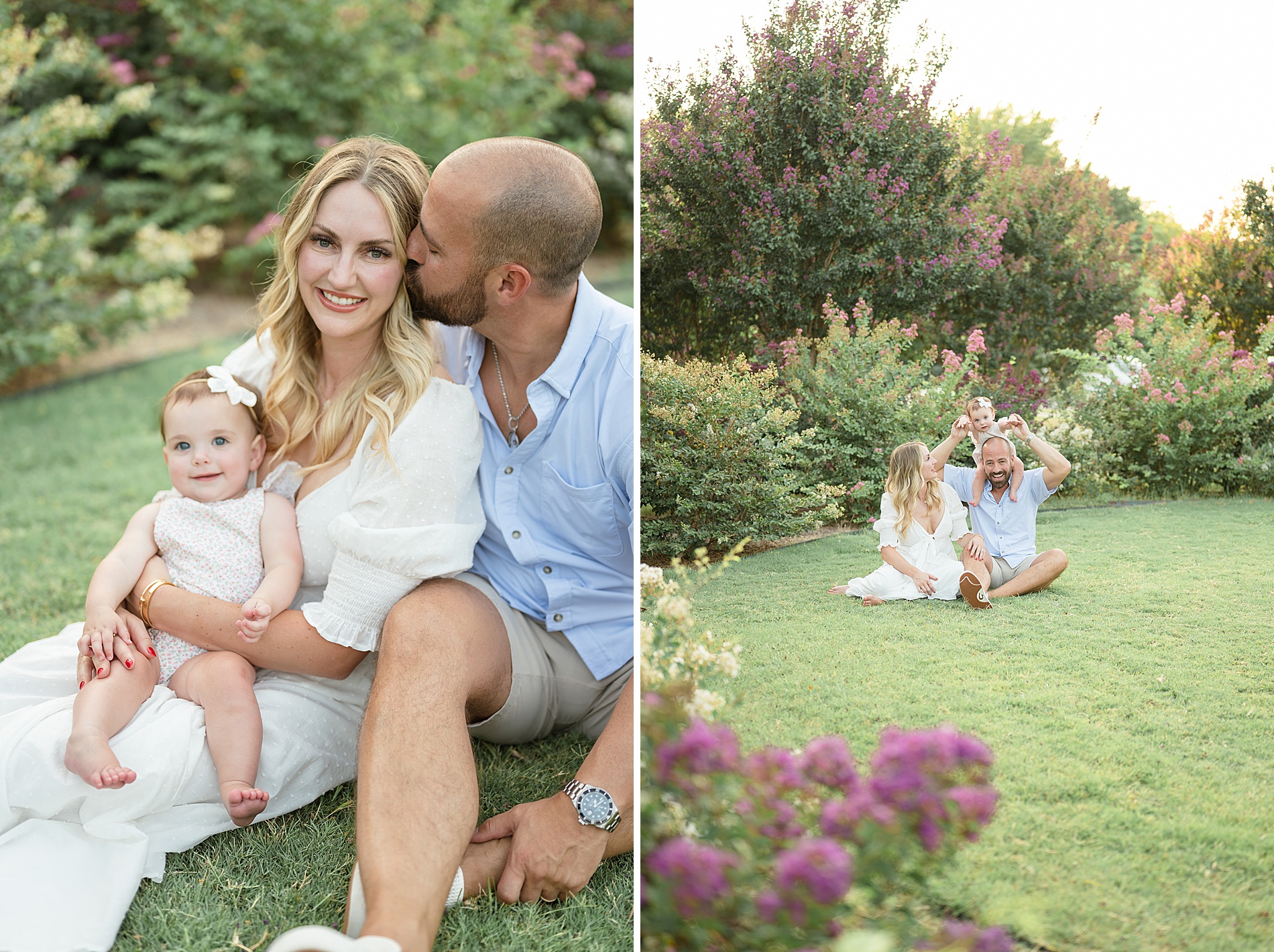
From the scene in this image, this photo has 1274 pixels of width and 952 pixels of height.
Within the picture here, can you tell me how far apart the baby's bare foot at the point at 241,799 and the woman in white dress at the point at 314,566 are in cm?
9

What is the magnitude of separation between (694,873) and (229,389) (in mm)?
1638

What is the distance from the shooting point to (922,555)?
4.71 ft

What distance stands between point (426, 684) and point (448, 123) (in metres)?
6.49

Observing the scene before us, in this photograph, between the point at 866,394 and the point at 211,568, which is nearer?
the point at 866,394

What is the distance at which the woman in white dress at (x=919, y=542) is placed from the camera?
4.64 feet

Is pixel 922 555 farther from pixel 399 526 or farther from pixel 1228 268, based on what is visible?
pixel 399 526

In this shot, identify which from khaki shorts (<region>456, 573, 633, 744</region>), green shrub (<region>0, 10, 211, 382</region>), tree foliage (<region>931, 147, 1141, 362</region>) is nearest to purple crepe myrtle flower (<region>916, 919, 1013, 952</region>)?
tree foliage (<region>931, 147, 1141, 362</region>)

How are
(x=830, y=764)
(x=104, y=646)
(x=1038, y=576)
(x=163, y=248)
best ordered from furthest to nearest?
1. (x=163, y=248)
2. (x=104, y=646)
3. (x=1038, y=576)
4. (x=830, y=764)

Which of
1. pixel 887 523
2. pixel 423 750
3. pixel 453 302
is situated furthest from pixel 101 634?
pixel 887 523

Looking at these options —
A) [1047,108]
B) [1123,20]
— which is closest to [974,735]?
[1047,108]

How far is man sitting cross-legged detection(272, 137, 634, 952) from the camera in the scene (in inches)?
73.3

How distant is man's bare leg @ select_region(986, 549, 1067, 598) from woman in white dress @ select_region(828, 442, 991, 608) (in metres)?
0.03

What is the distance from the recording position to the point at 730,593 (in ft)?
4.85

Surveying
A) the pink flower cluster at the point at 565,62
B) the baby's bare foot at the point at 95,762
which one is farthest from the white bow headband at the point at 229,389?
the pink flower cluster at the point at 565,62
